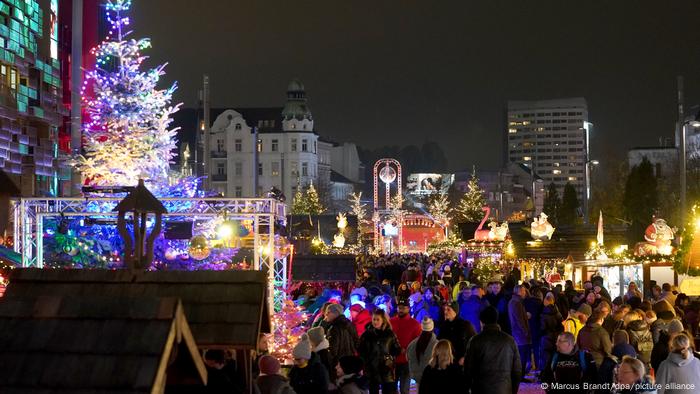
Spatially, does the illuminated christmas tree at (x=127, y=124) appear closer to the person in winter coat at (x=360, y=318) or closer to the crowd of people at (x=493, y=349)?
the crowd of people at (x=493, y=349)

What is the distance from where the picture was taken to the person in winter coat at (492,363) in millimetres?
11562

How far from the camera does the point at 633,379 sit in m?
9.34

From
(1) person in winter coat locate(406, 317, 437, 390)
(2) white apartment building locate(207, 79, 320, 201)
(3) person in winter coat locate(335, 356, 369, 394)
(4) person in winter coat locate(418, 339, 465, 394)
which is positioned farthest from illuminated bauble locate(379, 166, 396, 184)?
(3) person in winter coat locate(335, 356, 369, 394)

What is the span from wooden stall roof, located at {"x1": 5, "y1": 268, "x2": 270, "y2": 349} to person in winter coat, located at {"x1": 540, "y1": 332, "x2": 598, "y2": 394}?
4.08m

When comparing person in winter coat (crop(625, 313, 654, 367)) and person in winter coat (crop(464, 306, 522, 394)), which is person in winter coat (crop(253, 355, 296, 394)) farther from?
person in winter coat (crop(625, 313, 654, 367))

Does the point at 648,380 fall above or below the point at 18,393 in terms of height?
below

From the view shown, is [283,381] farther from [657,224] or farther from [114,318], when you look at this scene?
[657,224]

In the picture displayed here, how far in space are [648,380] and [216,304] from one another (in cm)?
368

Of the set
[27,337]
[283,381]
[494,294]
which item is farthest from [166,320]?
[494,294]

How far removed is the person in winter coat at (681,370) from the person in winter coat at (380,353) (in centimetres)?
410

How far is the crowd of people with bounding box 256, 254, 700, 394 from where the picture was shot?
10156 mm

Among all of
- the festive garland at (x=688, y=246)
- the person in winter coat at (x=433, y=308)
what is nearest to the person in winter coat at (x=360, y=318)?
the person in winter coat at (x=433, y=308)

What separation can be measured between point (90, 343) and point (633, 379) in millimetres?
5544

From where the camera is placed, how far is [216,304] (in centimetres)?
831
